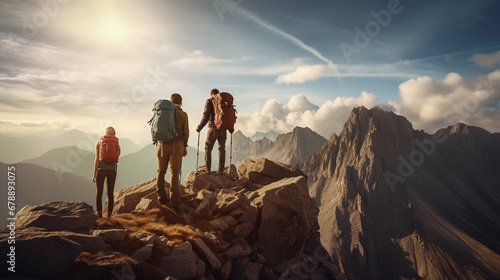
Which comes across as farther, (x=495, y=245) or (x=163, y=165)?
(x=495, y=245)

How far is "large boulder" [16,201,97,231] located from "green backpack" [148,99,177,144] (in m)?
3.76

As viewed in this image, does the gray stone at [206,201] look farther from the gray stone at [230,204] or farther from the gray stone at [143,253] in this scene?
the gray stone at [143,253]

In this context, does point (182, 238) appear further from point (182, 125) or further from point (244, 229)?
point (182, 125)

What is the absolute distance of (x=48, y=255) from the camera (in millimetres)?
5047

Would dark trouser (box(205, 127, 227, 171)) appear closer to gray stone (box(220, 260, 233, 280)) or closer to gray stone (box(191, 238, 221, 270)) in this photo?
gray stone (box(220, 260, 233, 280))

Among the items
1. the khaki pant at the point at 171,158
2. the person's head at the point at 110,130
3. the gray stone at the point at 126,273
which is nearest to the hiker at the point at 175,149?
the khaki pant at the point at 171,158

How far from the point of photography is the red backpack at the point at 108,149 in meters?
10.4

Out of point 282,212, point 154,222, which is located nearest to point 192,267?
point 154,222

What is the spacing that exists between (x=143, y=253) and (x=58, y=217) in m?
3.24

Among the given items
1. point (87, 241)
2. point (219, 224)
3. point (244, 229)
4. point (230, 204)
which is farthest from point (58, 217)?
point (244, 229)

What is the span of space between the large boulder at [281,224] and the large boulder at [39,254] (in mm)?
7898

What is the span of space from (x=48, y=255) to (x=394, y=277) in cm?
20753

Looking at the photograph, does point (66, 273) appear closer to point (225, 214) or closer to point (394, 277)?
point (225, 214)

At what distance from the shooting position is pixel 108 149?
34.2ft
